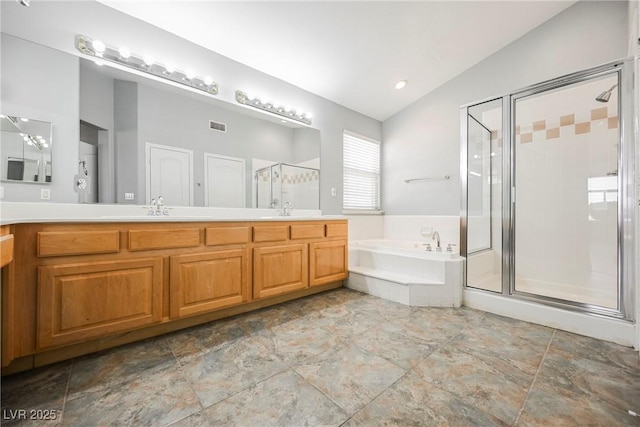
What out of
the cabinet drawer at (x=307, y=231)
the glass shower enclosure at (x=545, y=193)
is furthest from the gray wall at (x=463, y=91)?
the cabinet drawer at (x=307, y=231)

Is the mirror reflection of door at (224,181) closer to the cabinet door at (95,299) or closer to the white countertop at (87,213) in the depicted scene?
the white countertop at (87,213)

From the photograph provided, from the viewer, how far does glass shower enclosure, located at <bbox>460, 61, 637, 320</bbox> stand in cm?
237

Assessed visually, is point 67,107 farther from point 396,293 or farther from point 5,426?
point 396,293

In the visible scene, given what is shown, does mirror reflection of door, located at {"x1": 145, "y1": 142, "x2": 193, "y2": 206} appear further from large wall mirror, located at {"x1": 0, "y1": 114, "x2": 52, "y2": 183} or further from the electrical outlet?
the electrical outlet

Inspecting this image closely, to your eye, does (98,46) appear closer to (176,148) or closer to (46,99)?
(46,99)

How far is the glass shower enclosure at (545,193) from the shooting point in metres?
2.37

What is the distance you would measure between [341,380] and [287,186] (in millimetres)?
2148

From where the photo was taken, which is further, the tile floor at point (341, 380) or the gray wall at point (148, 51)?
the gray wall at point (148, 51)

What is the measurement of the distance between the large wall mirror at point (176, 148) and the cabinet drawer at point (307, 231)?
0.51m

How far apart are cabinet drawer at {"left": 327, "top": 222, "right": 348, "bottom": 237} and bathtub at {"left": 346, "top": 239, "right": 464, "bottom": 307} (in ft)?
Result: 1.41

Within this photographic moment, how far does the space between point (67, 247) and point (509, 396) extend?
2425mm

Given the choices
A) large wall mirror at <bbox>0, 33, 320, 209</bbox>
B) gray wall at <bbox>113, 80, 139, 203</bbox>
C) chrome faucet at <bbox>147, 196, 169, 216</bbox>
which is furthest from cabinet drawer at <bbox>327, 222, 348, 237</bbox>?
gray wall at <bbox>113, 80, 139, 203</bbox>

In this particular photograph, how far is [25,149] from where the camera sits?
1.65 metres

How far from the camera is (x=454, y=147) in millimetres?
3383
